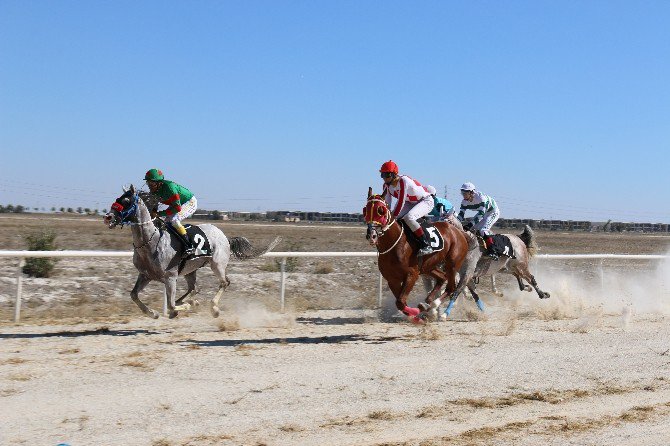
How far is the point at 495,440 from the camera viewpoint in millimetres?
5113

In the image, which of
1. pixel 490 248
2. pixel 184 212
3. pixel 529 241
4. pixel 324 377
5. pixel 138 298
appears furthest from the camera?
pixel 529 241

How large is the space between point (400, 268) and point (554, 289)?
20.2 feet

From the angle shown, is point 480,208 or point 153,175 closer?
Result: point 153,175

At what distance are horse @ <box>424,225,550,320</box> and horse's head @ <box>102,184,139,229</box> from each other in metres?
4.04

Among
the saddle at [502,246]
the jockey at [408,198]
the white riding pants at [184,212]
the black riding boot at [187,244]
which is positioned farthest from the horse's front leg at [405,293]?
the saddle at [502,246]

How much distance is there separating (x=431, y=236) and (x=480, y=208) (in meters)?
2.74

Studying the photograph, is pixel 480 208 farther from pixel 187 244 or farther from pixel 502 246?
pixel 187 244

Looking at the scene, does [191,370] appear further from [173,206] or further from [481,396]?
[173,206]

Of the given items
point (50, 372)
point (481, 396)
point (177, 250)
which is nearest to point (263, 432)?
point (481, 396)

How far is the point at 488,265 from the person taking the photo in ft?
42.4

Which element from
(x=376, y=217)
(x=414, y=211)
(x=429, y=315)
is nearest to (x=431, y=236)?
(x=414, y=211)

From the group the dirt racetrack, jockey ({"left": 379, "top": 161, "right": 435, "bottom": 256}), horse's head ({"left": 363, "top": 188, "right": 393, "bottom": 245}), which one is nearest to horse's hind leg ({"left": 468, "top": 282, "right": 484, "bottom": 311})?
the dirt racetrack

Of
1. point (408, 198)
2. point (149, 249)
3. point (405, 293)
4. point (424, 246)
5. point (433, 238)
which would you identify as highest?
point (408, 198)

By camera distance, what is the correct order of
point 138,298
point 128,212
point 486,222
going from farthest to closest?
point 486,222 < point 138,298 < point 128,212
